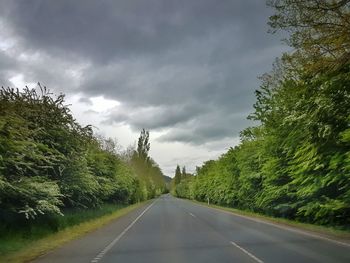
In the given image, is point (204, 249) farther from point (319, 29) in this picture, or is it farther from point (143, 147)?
point (143, 147)

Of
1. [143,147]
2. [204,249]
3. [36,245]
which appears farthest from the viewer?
[143,147]

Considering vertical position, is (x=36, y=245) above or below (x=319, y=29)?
below

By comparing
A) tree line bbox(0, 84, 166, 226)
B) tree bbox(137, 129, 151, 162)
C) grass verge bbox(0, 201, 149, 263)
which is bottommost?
grass verge bbox(0, 201, 149, 263)

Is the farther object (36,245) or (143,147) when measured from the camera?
(143,147)

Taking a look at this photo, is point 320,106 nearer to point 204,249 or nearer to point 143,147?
point 204,249

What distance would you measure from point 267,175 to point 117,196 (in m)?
30.9

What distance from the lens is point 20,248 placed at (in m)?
17.3

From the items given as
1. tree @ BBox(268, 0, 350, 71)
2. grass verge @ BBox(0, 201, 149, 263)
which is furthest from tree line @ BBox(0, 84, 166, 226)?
tree @ BBox(268, 0, 350, 71)

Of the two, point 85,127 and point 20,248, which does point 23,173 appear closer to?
point 20,248

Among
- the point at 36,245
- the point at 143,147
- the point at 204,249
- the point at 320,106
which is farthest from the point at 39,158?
the point at 143,147

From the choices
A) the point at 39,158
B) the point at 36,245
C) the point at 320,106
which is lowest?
the point at 36,245

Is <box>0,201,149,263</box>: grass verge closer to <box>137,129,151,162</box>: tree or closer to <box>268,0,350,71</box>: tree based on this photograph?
<box>268,0,350,71</box>: tree

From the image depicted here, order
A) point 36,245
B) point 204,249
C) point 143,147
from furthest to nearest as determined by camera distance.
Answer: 1. point 143,147
2. point 36,245
3. point 204,249

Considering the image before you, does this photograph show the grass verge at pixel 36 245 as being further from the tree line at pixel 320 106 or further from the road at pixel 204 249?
the tree line at pixel 320 106
